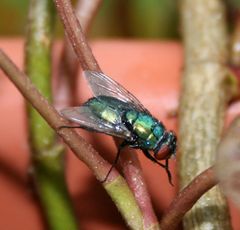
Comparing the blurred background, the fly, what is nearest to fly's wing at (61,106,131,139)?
the fly

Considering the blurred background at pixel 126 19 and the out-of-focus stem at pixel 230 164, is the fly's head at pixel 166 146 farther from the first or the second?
the blurred background at pixel 126 19

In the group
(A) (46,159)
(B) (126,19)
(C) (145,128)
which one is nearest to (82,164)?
(A) (46,159)

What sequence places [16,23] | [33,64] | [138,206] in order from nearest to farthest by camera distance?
[138,206]
[33,64]
[16,23]

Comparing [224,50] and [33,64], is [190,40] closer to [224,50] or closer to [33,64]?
[224,50]

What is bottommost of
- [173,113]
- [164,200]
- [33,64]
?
[164,200]

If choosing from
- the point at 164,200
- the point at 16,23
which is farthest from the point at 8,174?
the point at 16,23

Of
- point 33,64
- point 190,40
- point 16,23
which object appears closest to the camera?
point 33,64

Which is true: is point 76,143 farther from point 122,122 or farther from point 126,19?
point 126,19

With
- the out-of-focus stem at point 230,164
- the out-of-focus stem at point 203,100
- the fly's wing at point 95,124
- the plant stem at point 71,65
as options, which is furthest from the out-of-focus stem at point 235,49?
the out-of-focus stem at point 230,164
